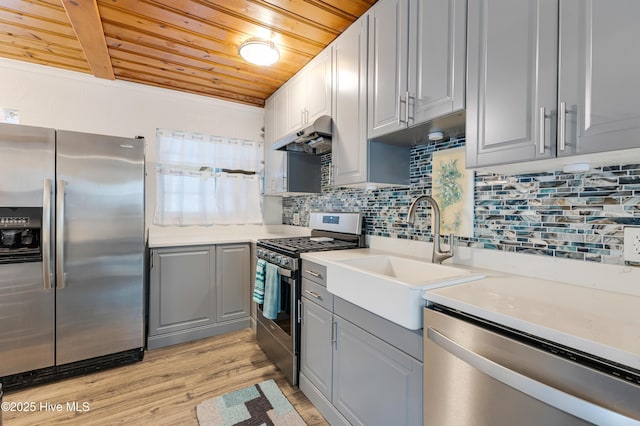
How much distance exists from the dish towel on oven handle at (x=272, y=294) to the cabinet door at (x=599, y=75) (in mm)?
1771

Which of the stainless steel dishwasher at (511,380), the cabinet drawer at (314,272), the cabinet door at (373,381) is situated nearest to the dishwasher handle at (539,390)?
the stainless steel dishwasher at (511,380)

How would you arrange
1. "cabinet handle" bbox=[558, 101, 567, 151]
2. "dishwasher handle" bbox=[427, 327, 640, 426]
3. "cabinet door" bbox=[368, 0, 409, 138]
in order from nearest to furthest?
"dishwasher handle" bbox=[427, 327, 640, 426], "cabinet handle" bbox=[558, 101, 567, 151], "cabinet door" bbox=[368, 0, 409, 138]

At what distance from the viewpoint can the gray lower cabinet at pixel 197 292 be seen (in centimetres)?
260

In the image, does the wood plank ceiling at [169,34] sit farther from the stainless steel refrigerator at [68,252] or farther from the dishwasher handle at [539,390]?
the dishwasher handle at [539,390]

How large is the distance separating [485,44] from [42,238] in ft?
9.37

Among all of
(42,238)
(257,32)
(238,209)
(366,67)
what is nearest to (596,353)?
(366,67)

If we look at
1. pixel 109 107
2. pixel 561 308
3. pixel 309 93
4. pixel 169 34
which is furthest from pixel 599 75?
pixel 109 107

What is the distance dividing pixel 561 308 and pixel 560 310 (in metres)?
0.03

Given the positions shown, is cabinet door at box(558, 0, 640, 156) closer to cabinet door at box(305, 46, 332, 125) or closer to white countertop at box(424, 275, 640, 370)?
white countertop at box(424, 275, 640, 370)

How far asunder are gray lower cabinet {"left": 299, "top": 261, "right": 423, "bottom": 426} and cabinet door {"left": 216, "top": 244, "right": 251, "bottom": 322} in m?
1.24

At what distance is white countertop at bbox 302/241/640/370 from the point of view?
0.68 m

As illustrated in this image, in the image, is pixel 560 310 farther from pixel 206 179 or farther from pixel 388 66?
pixel 206 179

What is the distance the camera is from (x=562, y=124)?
38.0 inches

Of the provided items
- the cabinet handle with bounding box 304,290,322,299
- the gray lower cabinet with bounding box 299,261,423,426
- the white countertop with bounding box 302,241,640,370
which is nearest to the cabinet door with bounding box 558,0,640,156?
the white countertop with bounding box 302,241,640,370
